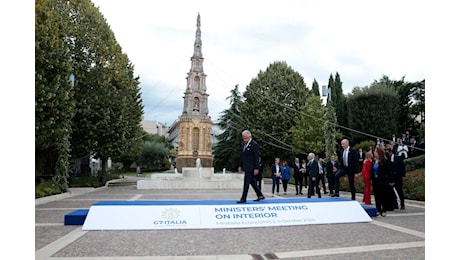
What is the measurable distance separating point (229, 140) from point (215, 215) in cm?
3899

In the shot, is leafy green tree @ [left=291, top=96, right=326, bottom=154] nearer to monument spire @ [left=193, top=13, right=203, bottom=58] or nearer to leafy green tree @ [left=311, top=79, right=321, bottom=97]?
leafy green tree @ [left=311, top=79, right=321, bottom=97]

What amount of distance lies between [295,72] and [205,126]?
46.2 feet

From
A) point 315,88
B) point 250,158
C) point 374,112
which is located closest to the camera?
point 250,158

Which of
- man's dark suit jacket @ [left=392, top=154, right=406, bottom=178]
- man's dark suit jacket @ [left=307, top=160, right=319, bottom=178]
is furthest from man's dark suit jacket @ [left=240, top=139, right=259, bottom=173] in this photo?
man's dark suit jacket @ [left=307, top=160, right=319, bottom=178]

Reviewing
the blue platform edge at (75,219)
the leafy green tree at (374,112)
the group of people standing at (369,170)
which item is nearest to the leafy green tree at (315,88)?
the leafy green tree at (374,112)

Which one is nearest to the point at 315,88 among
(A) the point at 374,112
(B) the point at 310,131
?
(A) the point at 374,112

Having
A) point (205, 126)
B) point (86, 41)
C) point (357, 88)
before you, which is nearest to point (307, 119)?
point (357, 88)

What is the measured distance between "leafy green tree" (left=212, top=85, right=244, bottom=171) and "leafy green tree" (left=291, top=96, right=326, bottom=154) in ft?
29.9

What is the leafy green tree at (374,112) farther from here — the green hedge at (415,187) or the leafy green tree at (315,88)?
the green hedge at (415,187)

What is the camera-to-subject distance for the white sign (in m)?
8.52

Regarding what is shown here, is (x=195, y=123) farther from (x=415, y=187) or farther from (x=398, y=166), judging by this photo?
(x=398, y=166)

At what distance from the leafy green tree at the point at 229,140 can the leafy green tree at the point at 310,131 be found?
29.9ft

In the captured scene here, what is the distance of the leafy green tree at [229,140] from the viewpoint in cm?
4721

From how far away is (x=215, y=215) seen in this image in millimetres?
8922
